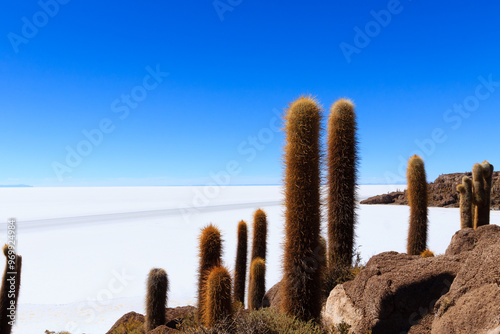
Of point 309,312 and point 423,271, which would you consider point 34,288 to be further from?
point 423,271

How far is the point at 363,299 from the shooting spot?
5.20 m

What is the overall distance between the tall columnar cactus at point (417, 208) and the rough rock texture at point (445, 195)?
78.2 ft

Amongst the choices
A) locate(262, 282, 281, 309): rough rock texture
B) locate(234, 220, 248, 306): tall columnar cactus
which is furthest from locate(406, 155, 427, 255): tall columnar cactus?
locate(234, 220, 248, 306): tall columnar cactus

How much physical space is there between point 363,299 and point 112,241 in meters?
17.0

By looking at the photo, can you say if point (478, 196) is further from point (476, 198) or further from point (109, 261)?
point (109, 261)

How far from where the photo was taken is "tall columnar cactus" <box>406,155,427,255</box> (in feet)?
28.5

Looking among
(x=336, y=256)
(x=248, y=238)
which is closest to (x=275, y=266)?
(x=248, y=238)

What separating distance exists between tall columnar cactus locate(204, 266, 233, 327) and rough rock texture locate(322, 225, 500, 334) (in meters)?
1.69

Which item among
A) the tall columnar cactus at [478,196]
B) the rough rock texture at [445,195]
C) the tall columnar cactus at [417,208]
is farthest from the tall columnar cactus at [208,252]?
the rough rock texture at [445,195]

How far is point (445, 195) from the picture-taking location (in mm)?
32438

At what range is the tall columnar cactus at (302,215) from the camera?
17.0 feet
